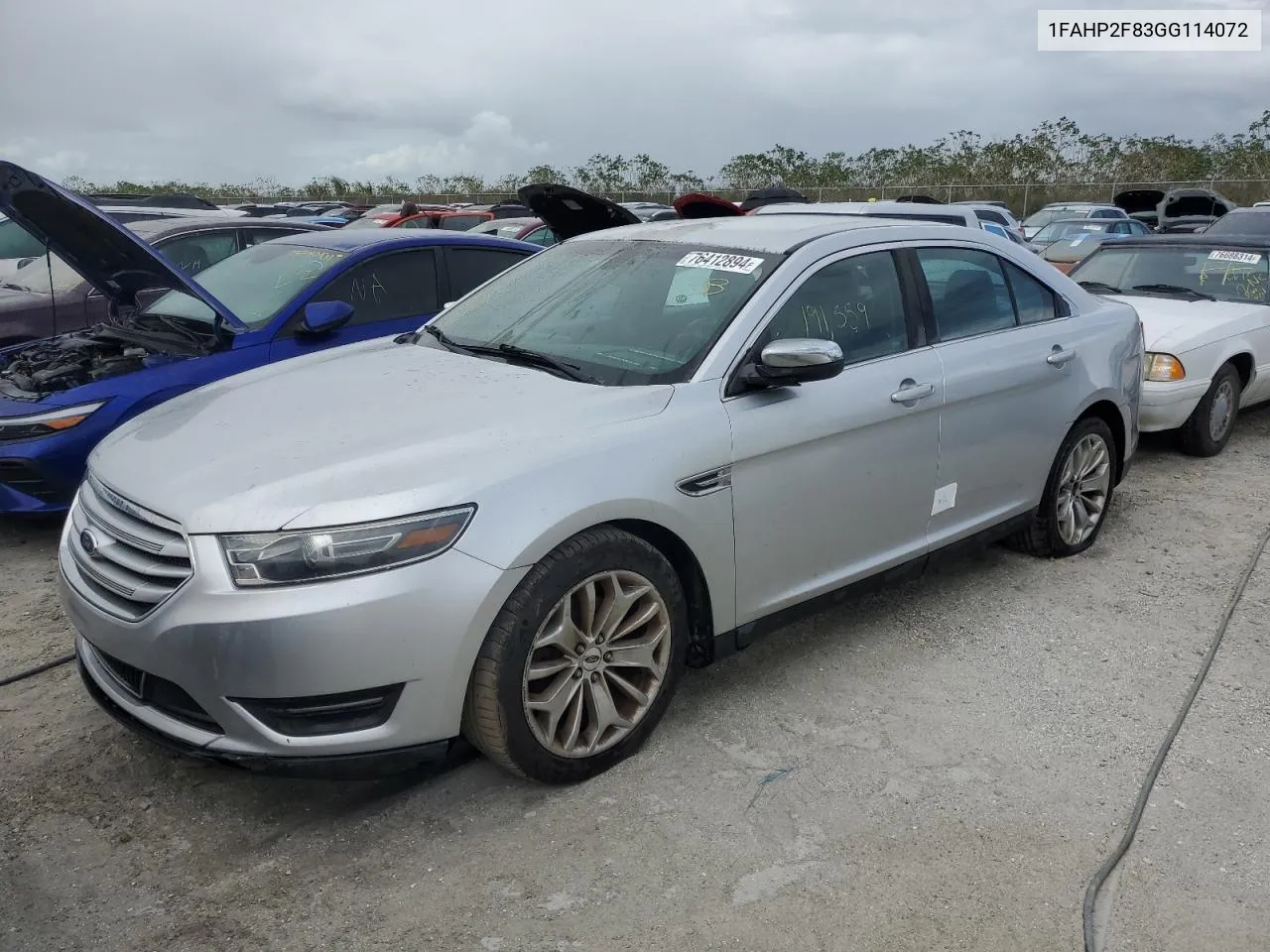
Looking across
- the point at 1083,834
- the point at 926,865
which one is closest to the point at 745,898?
the point at 926,865

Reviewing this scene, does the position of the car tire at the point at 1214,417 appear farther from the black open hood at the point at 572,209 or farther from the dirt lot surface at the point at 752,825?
the black open hood at the point at 572,209

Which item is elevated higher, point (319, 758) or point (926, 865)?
point (319, 758)

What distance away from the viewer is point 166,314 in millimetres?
5551

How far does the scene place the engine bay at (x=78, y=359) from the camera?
4969mm

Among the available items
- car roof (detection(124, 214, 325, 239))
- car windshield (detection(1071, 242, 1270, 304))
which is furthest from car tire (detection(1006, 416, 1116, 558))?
car roof (detection(124, 214, 325, 239))

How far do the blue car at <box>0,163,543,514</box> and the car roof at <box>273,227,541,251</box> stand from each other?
12 millimetres

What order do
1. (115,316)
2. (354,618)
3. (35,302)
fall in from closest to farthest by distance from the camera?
(354,618), (115,316), (35,302)

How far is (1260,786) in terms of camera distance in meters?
3.16

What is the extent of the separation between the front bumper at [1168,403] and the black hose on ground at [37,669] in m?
6.07

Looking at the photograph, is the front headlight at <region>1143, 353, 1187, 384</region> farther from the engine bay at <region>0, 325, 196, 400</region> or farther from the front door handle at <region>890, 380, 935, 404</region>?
the engine bay at <region>0, 325, 196, 400</region>

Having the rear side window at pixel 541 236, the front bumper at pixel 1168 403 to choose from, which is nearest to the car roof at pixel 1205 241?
the front bumper at pixel 1168 403

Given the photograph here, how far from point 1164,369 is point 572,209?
155 inches

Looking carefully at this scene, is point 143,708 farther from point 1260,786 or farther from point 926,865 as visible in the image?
point 1260,786

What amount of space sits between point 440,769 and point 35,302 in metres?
5.47
